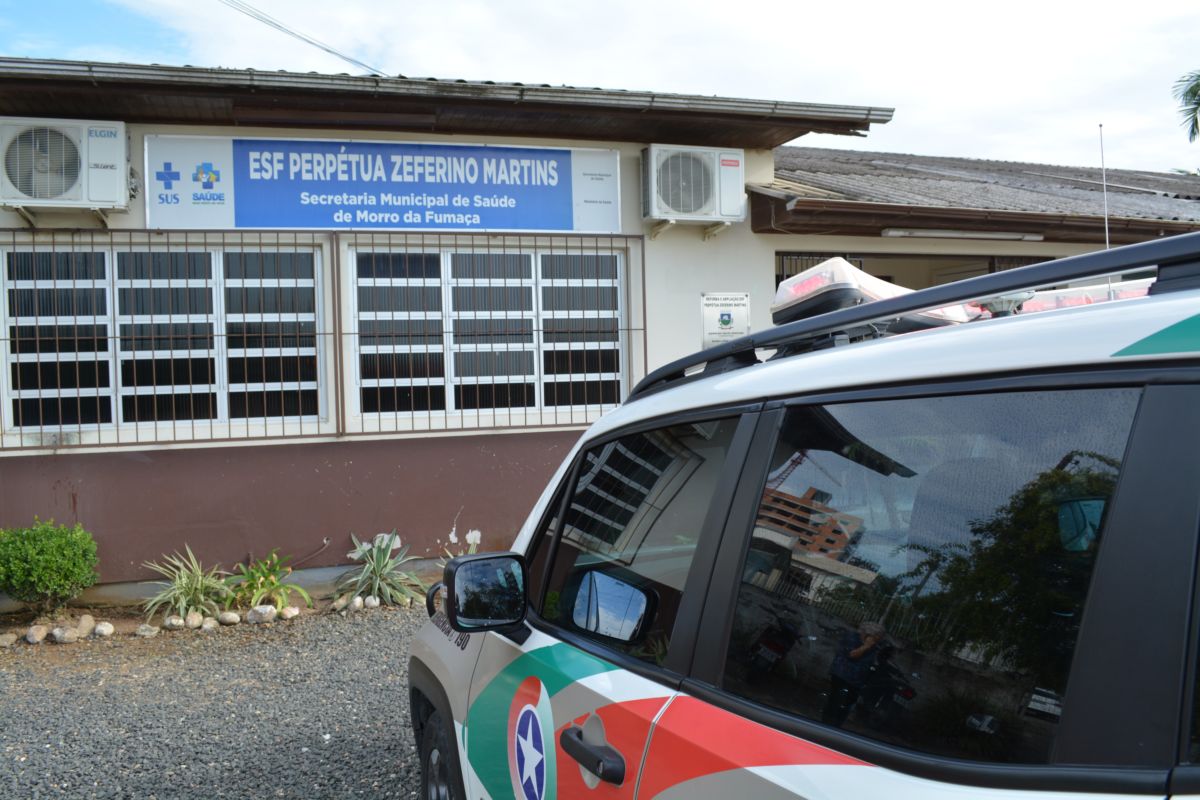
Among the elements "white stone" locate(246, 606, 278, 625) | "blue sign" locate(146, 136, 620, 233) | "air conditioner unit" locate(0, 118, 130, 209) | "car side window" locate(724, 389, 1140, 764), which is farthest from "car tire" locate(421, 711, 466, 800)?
"air conditioner unit" locate(0, 118, 130, 209)

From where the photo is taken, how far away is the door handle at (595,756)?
1739 millimetres

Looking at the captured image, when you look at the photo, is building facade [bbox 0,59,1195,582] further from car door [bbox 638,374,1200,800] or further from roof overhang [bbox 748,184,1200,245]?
car door [bbox 638,374,1200,800]

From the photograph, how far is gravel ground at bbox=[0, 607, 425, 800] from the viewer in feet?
13.9

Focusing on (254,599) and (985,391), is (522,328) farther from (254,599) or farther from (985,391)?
(985,391)

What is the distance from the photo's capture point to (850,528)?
4.92 ft

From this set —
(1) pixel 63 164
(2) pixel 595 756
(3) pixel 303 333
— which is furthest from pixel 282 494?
(2) pixel 595 756

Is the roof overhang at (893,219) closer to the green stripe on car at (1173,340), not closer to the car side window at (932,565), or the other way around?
the car side window at (932,565)

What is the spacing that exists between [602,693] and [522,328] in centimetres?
616

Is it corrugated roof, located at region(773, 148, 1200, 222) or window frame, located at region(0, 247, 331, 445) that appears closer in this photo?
window frame, located at region(0, 247, 331, 445)

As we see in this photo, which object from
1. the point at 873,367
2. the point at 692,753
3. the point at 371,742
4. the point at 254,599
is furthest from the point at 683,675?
the point at 254,599

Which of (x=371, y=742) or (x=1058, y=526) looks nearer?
(x=1058, y=526)

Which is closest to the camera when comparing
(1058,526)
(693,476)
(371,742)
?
(1058,526)

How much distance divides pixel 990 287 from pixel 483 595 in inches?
57.5

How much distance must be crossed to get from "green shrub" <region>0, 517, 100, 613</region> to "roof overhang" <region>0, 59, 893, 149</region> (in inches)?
120
